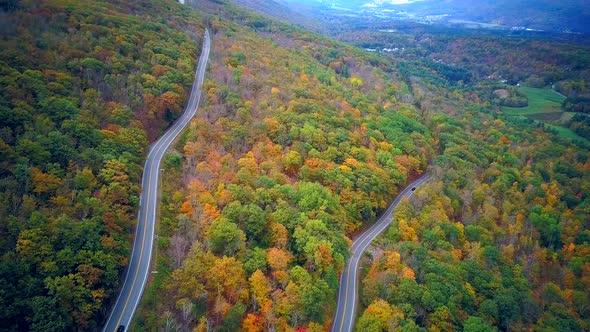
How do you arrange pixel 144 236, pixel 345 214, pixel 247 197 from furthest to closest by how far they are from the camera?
1. pixel 345 214
2. pixel 247 197
3. pixel 144 236

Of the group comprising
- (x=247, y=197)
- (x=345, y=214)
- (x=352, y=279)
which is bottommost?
(x=352, y=279)

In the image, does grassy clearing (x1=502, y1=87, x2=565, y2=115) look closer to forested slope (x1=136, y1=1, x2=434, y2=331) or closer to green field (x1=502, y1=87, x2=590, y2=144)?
green field (x1=502, y1=87, x2=590, y2=144)

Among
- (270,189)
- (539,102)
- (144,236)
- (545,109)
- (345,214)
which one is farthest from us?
(539,102)

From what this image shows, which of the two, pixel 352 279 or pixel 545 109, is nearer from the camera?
pixel 352 279

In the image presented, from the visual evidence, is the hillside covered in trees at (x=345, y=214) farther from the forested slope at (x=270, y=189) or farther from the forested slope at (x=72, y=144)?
the forested slope at (x=72, y=144)

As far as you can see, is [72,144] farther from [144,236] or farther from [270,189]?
[270,189]

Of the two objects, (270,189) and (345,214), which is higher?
(270,189)

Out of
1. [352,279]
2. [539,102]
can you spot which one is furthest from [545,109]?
[352,279]
